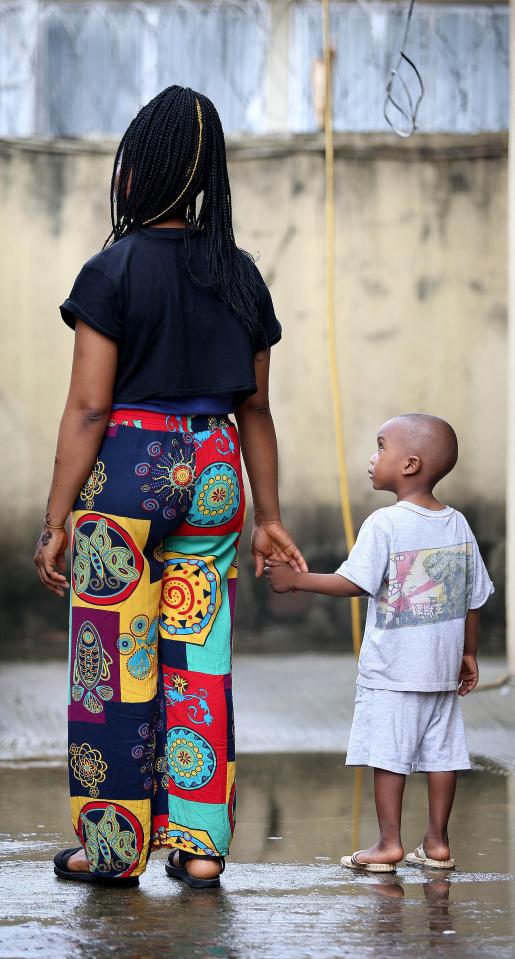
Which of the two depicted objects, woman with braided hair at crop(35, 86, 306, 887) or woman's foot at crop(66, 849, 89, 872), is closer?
woman with braided hair at crop(35, 86, 306, 887)

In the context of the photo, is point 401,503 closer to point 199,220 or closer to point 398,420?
point 398,420

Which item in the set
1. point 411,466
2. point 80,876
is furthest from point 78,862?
point 411,466

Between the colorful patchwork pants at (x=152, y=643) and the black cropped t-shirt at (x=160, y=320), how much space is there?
8 cm

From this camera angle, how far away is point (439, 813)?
328 centimetres

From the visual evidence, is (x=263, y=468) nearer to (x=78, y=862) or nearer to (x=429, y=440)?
(x=429, y=440)

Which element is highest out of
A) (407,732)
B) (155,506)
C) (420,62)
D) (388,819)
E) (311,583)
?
(420,62)

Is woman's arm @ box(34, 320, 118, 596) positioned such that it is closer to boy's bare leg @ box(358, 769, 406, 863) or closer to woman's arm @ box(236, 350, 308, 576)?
woman's arm @ box(236, 350, 308, 576)

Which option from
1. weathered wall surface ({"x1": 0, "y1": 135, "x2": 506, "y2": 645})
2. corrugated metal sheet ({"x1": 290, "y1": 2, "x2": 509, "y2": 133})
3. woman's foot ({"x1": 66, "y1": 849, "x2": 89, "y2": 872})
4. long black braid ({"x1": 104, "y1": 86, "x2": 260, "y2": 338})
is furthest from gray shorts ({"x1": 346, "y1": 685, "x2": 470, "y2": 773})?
corrugated metal sheet ({"x1": 290, "y1": 2, "x2": 509, "y2": 133})

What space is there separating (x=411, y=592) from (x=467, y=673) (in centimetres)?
31

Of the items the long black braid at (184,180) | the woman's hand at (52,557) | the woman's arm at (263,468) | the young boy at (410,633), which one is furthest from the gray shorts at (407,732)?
the long black braid at (184,180)

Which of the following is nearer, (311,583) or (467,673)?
(311,583)

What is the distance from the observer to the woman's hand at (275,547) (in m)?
3.24

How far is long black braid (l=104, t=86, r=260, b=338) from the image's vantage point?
3047 millimetres

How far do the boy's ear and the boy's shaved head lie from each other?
1cm
